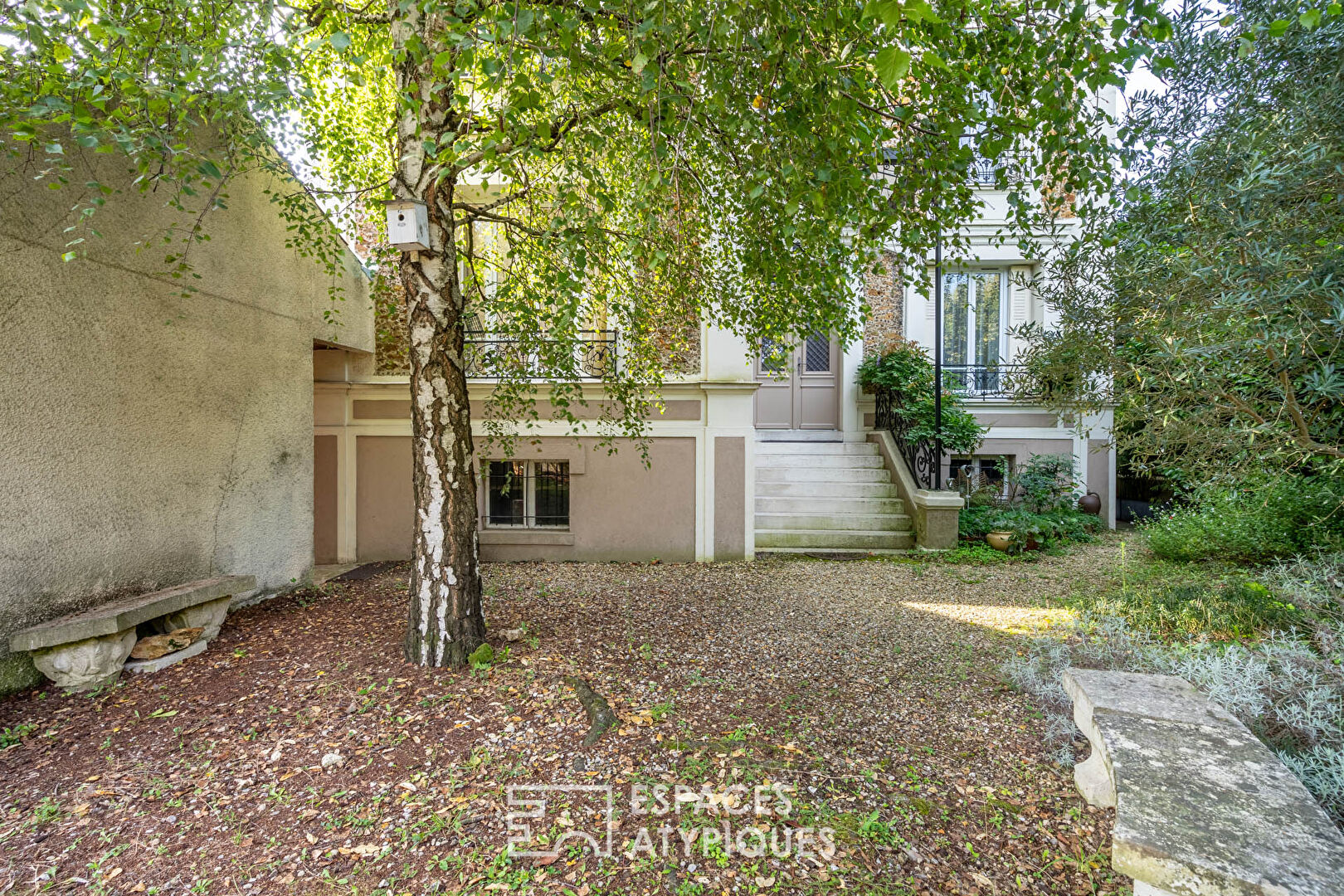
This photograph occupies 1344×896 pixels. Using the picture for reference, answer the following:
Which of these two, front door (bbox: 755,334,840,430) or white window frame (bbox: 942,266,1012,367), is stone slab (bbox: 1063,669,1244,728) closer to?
front door (bbox: 755,334,840,430)

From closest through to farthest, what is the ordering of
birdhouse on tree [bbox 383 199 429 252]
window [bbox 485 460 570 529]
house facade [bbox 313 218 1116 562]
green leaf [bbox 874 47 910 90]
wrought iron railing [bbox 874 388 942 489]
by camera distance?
green leaf [bbox 874 47 910 90] → birdhouse on tree [bbox 383 199 429 252] → house facade [bbox 313 218 1116 562] → window [bbox 485 460 570 529] → wrought iron railing [bbox 874 388 942 489]

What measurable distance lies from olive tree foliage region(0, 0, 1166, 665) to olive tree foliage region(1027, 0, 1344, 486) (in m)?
0.69

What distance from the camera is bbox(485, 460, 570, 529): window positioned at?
7.06 meters

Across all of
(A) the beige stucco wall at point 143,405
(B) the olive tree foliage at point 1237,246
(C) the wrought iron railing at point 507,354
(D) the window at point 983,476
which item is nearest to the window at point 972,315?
(D) the window at point 983,476

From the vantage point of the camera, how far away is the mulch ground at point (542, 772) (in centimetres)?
203

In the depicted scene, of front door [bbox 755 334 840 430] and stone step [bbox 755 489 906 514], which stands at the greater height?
front door [bbox 755 334 840 430]

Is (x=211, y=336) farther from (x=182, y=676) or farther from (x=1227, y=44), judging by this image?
(x=1227, y=44)

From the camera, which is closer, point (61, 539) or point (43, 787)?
point (43, 787)

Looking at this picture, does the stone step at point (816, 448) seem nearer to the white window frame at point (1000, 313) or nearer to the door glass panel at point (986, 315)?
the white window frame at point (1000, 313)

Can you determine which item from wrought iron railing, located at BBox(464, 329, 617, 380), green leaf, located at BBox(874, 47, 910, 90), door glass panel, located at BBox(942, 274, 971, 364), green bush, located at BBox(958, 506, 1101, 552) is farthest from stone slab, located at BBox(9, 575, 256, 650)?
door glass panel, located at BBox(942, 274, 971, 364)

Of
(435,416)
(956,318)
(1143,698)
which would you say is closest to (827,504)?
(956,318)

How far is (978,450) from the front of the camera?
29.3 ft

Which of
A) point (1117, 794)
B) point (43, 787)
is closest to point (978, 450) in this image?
point (1117, 794)

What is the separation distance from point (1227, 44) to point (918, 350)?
19.6 ft
